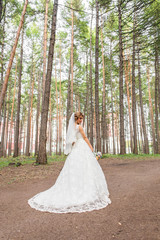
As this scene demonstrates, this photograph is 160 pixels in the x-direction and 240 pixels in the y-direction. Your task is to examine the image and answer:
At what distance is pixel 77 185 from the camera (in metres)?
3.10

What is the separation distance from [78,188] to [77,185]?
61 mm

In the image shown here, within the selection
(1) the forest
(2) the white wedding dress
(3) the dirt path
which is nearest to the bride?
(2) the white wedding dress

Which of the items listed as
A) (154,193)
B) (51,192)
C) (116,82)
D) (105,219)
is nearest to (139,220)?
(105,219)

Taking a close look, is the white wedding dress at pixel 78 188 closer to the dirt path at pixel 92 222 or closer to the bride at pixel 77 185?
the bride at pixel 77 185

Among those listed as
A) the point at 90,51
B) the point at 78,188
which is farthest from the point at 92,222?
the point at 90,51

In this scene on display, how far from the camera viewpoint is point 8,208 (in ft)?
10.1

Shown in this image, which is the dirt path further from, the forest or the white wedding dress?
the forest

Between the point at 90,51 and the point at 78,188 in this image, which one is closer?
the point at 78,188

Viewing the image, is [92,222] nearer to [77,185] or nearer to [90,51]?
[77,185]

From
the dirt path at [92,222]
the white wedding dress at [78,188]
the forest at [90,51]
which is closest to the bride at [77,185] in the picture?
the white wedding dress at [78,188]

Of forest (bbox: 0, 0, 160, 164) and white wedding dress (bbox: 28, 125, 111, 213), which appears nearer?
white wedding dress (bbox: 28, 125, 111, 213)

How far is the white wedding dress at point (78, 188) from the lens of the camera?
9.16 ft

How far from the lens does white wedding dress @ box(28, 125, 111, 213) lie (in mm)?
2791

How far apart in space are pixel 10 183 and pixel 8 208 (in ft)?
8.42
